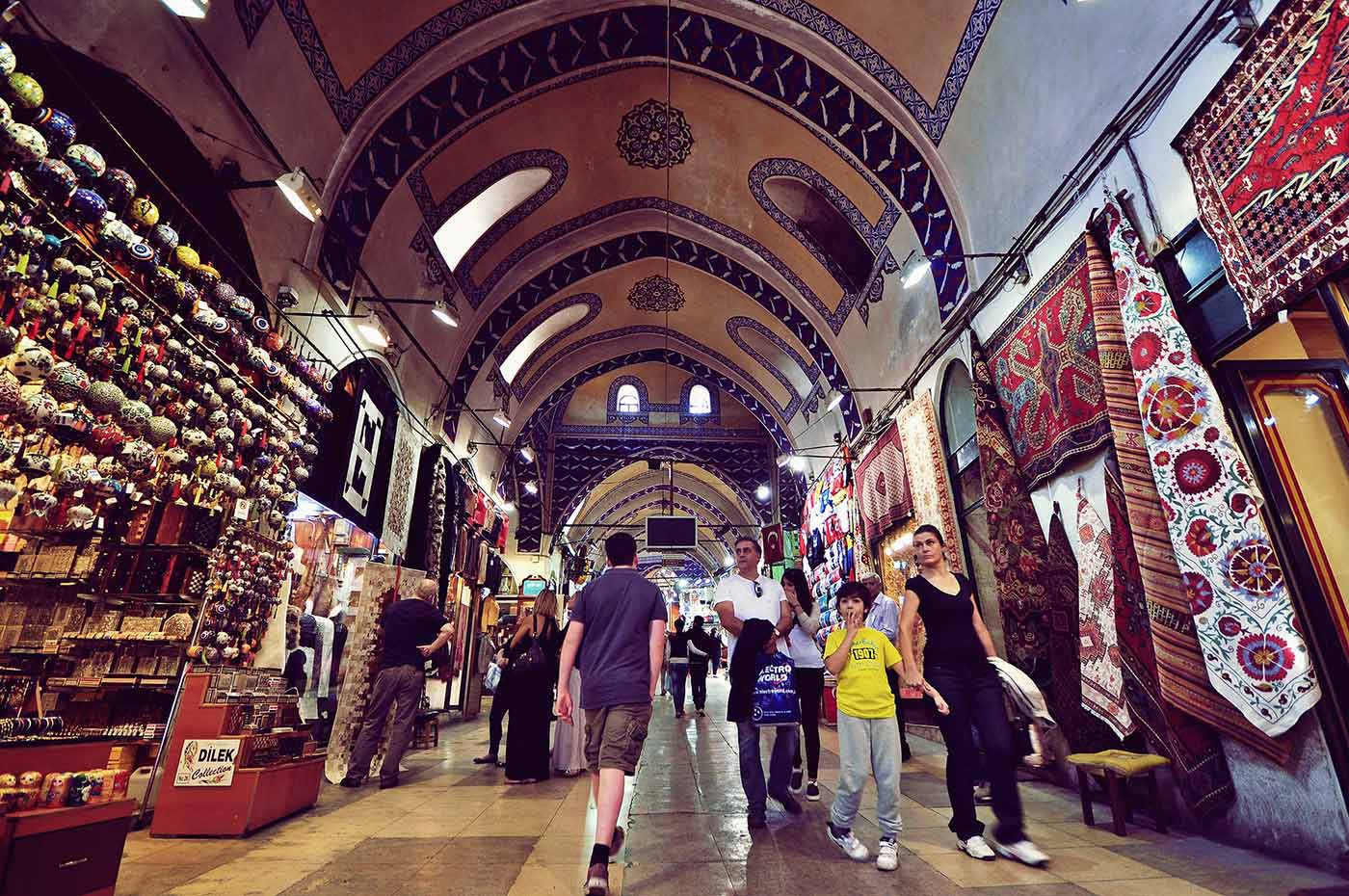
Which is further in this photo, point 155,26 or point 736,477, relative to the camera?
point 736,477

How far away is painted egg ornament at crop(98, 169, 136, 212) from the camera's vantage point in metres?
3.17

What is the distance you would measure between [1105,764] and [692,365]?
1173cm

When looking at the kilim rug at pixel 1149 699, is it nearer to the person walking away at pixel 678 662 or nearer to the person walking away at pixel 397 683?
the person walking away at pixel 397 683

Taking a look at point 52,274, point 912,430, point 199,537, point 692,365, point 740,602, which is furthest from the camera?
point 692,365

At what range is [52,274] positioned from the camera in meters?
2.89

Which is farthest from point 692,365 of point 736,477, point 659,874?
point 659,874

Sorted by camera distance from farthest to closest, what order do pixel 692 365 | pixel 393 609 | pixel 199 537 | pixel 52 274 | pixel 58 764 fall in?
1. pixel 692 365
2. pixel 393 609
3. pixel 199 537
4. pixel 52 274
5. pixel 58 764

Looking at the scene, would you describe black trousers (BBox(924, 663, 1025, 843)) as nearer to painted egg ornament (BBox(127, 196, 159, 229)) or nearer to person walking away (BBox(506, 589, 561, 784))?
person walking away (BBox(506, 589, 561, 784))

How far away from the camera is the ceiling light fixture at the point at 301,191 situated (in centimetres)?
402

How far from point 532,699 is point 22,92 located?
426 centimetres

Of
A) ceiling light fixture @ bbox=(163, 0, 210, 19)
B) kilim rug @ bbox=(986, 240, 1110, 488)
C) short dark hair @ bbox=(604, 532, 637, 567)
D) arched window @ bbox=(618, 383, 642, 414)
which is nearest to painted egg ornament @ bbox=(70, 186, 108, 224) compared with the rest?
ceiling light fixture @ bbox=(163, 0, 210, 19)

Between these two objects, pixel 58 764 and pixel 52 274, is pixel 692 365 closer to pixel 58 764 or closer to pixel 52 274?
pixel 52 274

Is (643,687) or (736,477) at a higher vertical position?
(736,477)

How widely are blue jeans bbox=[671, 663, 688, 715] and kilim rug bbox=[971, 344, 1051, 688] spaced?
5.64 m
